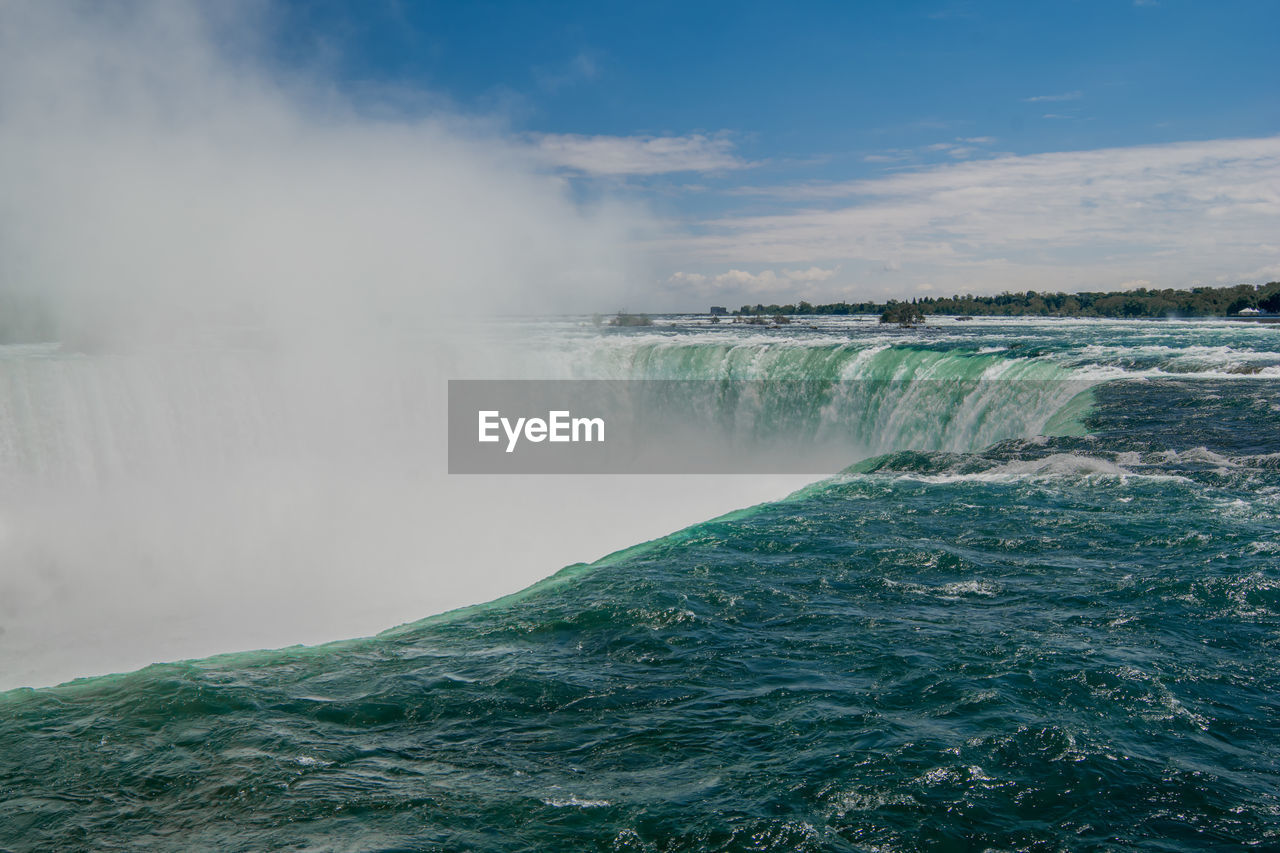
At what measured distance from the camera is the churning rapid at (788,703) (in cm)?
470

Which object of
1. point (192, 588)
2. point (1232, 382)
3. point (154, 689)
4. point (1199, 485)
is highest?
point (1232, 382)

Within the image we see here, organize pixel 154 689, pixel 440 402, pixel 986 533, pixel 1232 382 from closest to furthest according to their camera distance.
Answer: pixel 154 689
pixel 986 533
pixel 1232 382
pixel 440 402

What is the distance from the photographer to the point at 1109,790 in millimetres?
4891

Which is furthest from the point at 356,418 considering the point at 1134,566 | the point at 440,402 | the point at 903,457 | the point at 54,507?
the point at 1134,566

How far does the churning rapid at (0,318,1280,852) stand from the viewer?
4695 millimetres

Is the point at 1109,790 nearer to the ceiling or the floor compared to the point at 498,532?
nearer to the ceiling

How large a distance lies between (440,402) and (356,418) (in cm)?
297

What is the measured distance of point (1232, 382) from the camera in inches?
781

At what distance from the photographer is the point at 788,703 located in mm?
6125

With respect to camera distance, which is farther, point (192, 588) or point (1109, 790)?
point (192, 588)

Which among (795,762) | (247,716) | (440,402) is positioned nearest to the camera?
(795,762)

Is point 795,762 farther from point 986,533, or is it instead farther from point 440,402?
point 440,402

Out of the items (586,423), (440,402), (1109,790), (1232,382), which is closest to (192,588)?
(440,402)

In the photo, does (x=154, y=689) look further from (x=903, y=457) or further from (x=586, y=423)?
(x=586, y=423)
